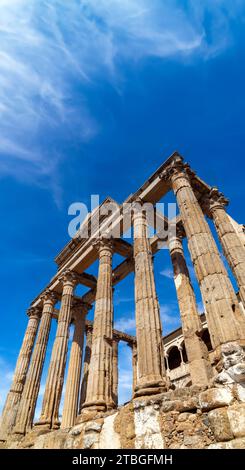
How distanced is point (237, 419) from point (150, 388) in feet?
11.4

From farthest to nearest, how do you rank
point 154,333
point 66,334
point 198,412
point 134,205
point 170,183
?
1. point 66,334
2. point 134,205
3. point 170,183
4. point 154,333
5. point 198,412

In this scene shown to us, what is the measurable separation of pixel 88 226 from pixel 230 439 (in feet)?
50.4

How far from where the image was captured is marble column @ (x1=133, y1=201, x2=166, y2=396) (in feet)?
28.4

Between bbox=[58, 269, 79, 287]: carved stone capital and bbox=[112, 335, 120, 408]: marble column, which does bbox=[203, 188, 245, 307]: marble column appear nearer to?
bbox=[58, 269, 79, 287]: carved stone capital

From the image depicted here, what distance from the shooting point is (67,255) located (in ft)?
69.8

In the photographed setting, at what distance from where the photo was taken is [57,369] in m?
15.5

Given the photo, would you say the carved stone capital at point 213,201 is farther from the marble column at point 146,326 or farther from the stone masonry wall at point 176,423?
the stone masonry wall at point 176,423

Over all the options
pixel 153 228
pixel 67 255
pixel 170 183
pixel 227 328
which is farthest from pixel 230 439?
pixel 67 255

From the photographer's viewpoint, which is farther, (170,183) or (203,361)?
(170,183)

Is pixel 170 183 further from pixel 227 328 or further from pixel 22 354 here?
pixel 22 354

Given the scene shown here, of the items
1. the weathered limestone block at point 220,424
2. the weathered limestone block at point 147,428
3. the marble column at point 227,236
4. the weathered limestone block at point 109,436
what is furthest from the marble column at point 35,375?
the weathered limestone block at point 220,424

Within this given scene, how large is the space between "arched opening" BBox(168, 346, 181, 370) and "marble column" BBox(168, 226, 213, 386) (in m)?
17.0

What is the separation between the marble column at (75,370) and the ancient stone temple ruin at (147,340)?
66mm

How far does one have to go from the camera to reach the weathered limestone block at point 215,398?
565cm
